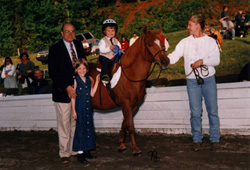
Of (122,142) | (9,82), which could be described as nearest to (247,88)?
(122,142)

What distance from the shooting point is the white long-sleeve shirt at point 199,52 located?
511 centimetres

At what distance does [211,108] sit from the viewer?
17.2 feet

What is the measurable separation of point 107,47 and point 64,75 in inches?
39.5

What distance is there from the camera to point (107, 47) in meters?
5.59

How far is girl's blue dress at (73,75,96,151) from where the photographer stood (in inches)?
204

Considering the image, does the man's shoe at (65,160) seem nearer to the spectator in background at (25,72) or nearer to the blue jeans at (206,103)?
the blue jeans at (206,103)

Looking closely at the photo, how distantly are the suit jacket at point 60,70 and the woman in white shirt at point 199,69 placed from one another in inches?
72.9

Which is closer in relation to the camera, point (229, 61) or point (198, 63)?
point (198, 63)

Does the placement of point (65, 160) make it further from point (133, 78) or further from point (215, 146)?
point (215, 146)

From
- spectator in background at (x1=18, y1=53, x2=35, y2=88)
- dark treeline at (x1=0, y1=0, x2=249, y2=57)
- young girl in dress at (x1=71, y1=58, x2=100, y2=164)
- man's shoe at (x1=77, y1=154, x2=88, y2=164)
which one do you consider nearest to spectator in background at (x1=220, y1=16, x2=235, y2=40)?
dark treeline at (x1=0, y1=0, x2=249, y2=57)

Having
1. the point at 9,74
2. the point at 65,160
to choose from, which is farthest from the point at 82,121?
the point at 9,74

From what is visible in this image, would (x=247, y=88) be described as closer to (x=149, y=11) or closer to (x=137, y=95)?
(x=137, y=95)

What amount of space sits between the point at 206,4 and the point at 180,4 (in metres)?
2.52

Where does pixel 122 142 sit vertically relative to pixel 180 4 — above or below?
below
